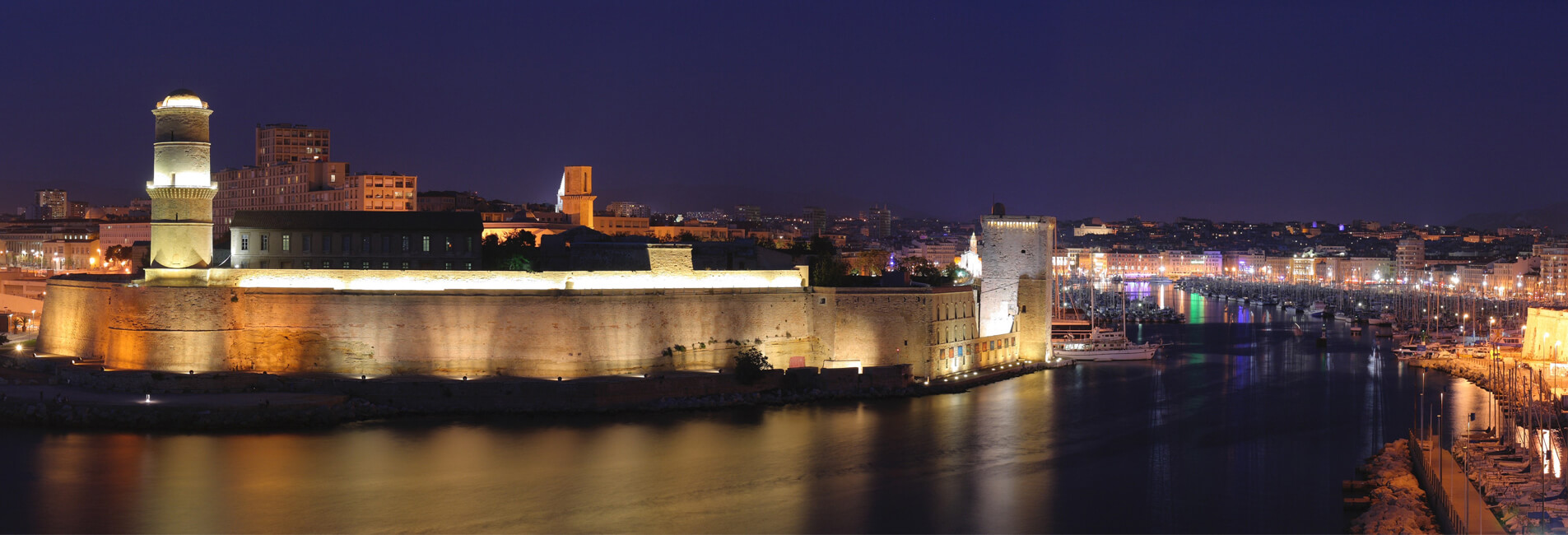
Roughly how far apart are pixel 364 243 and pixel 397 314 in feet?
21.5

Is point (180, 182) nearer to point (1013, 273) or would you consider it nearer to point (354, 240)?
point (354, 240)

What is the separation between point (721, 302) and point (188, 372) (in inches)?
360

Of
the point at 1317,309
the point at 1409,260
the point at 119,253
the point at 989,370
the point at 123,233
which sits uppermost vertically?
the point at 123,233

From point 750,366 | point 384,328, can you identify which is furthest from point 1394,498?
point 384,328

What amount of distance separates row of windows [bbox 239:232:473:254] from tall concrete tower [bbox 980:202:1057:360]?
11.7 meters

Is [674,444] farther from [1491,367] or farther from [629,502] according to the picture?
[1491,367]

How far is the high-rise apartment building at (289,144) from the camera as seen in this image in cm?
5828

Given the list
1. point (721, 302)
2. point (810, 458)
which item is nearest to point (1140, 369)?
point (721, 302)

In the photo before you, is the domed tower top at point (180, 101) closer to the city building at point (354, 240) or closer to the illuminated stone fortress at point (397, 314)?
the illuminated stone fortress at point (397, 314)

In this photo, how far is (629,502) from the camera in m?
17.9

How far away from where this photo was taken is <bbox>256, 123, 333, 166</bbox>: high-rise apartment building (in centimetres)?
5828

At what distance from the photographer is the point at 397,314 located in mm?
23969

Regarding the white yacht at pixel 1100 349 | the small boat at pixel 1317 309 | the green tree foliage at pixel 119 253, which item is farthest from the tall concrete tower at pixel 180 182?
the small boat at pixel 1317 309

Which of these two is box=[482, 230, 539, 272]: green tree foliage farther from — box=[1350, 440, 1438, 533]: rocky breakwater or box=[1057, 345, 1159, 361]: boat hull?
box=[1350, 440, 1438, 533]: rocky breakwater
